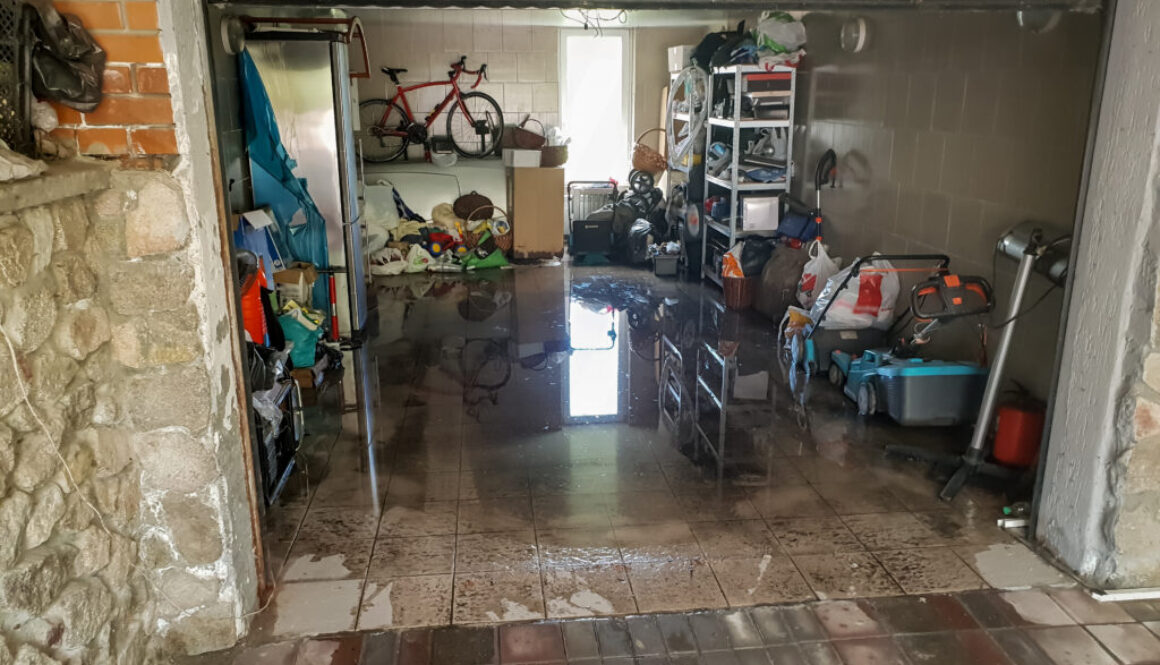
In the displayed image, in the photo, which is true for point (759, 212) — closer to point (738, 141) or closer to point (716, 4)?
point (738, 141)

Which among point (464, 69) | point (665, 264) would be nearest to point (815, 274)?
point (665, 264)

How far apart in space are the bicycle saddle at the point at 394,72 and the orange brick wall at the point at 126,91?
22.1ft

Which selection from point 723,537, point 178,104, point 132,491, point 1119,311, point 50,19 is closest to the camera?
point 50,19

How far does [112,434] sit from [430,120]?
691cm

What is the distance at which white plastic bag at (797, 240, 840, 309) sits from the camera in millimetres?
5434

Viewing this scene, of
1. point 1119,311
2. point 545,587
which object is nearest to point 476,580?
point 545,587

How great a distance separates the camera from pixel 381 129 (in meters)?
8.56

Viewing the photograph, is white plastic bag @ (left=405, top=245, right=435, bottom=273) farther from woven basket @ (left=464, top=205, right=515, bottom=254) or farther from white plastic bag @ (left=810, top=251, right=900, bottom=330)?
white plastic bag @ (left=810, top=251, right=900, bottom=330)

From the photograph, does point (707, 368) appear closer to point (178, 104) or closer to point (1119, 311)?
point (1119, 311)

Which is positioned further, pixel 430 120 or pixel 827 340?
pixel 430 120

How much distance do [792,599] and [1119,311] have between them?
1340mm

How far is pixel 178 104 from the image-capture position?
2.11 m

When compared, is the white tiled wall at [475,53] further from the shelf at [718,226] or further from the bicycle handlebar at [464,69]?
the shelf at [718,226]

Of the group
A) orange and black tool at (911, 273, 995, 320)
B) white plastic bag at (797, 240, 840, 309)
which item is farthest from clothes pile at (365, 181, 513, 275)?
orange and black tool at (911, 273, 995, 320)
